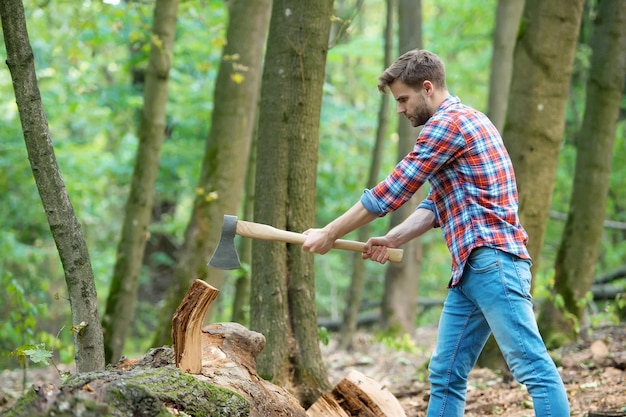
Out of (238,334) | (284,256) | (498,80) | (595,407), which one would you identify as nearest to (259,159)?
(284,256)

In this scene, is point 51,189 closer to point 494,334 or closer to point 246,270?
point 494,334

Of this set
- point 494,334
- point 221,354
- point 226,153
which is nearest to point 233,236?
point 221,354

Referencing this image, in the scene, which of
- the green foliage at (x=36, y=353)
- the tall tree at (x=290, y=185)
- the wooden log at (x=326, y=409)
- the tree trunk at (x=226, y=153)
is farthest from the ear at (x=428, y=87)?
the tree trunk at (x=226, y=153)

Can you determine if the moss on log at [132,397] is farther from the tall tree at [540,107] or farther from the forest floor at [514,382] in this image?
the tall tree at [540,107]

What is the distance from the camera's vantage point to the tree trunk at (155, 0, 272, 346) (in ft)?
26.3

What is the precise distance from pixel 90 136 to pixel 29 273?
705cm

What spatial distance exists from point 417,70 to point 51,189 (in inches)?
85.6

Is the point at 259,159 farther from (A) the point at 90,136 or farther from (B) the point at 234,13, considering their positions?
(A) the point at 90,136

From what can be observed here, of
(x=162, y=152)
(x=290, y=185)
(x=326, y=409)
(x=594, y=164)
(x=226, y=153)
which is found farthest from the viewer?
(x=162, y=152)

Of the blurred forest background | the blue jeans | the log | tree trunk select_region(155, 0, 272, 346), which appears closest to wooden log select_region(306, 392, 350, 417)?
the log

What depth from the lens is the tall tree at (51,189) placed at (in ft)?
13.2

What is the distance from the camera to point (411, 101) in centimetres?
411

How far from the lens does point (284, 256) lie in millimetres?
5379

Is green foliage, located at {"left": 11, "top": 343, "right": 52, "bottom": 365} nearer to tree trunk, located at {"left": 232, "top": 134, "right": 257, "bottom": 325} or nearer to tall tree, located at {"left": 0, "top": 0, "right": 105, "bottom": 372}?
tall tree, located at {"left": 0, "top": 0, "right": 105, "bottom": 372}
